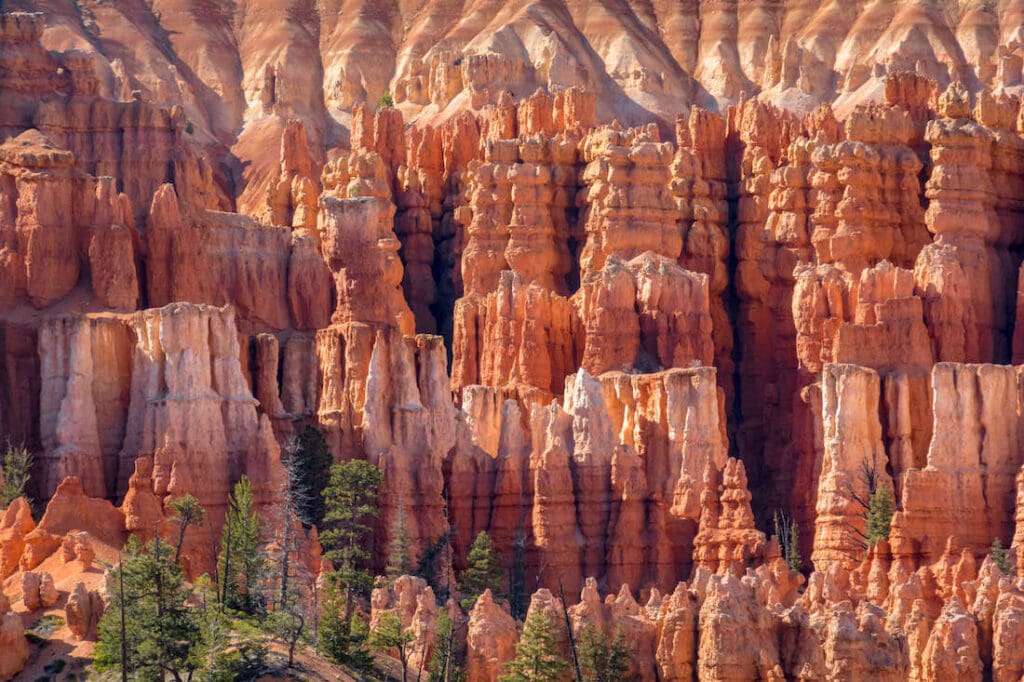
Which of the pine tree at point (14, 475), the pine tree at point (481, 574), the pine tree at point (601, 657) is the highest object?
the pine tree at point (14, 475)

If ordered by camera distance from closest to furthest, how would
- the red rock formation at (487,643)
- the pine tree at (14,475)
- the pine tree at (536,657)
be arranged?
the pine tree at (536,657) < the red rock formation at (487,643) < the pine tree at (14,475)

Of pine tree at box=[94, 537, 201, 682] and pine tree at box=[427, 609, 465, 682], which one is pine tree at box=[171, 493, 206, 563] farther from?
pine tree at box=[427, 609, 465, 682]

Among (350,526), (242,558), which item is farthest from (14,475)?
(350,526)

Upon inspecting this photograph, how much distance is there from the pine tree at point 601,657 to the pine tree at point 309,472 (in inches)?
558

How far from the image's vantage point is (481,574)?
9706 cm

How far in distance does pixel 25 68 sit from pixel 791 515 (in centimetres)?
2717

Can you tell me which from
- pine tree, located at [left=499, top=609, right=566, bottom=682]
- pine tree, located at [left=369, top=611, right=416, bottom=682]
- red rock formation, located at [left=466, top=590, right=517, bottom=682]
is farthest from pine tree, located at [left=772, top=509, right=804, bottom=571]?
pine tree, located at [left=499, top=609, right=566, bottom=682]

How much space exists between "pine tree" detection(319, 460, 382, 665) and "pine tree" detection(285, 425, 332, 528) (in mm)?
457

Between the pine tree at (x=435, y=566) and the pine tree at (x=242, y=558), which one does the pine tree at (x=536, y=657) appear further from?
the pine tree at (x=435, y=566)

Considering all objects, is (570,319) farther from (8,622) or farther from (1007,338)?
(8,622)

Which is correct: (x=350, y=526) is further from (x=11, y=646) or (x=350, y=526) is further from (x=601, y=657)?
(x=11, y=646)

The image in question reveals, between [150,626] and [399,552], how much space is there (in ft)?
54.2

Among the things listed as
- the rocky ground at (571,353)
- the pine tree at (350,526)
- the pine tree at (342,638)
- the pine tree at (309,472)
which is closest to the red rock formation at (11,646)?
the rocky ground at (571,353)

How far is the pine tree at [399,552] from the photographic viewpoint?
95.1m
